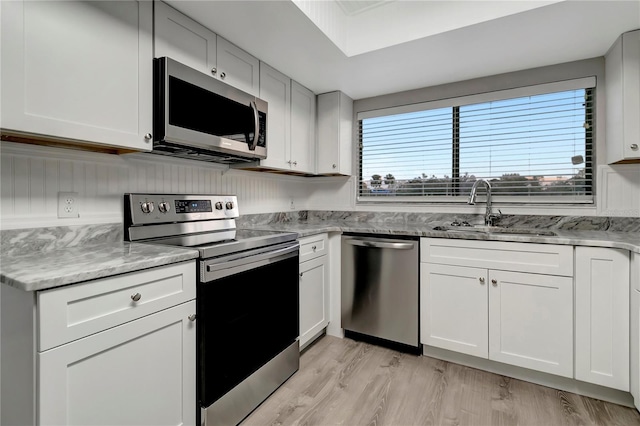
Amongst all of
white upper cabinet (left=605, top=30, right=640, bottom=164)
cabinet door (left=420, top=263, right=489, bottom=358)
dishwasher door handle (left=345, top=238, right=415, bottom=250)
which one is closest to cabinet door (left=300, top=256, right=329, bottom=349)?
dishwasher door handle (left=345, top=238, right=415, bottom=250)

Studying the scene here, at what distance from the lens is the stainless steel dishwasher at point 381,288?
89.4 inches

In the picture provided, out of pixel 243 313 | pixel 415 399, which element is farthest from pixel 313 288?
pixel 415 399

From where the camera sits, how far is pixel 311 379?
199cm

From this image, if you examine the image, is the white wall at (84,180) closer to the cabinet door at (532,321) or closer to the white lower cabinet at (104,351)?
the white lower cabinet at (104,351)

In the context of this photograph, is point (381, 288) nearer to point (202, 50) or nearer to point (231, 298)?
point (231, 298)

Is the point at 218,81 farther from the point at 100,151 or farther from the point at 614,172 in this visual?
the point at 614,172

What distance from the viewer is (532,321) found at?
6.30ft

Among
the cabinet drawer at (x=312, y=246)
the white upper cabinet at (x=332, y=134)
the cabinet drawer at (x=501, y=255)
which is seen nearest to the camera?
the cabinet drawer at (x=501, y=255)

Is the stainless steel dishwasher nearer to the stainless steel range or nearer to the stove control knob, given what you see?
the stainless steel range

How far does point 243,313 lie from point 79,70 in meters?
1.26

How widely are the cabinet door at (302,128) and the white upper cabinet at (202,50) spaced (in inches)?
20.1

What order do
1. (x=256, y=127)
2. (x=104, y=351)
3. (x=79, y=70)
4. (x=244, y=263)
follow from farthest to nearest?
(x=256, y=127) → (x=244, y=263) → (x=79, y=70) → (x=104, y=351)

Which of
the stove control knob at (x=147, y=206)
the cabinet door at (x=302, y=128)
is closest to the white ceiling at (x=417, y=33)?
the cabinet door at (x=302, y=128)

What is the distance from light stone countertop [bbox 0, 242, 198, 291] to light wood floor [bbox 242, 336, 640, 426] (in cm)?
97
